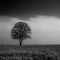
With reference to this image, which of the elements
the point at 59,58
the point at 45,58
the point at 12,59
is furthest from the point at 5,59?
the point at 59,58

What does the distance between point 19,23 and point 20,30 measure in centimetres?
259

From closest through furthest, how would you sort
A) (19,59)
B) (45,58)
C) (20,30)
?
1. (19,59)
2. (45,58)
3. (20,30)

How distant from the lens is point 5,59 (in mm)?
11258

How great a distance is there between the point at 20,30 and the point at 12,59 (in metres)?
26.5

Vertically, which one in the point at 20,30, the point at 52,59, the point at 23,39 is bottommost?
the point at 52,59

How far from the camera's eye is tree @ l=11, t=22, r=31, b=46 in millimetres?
37438

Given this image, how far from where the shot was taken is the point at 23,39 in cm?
3853

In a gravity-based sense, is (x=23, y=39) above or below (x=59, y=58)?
above

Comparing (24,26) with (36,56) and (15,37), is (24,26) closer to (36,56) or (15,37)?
(15,37)

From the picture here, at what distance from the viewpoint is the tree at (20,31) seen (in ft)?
123

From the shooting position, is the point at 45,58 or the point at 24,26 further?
the point at 24,26

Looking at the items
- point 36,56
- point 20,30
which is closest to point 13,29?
point 20,30

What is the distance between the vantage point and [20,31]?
37562 millimetres

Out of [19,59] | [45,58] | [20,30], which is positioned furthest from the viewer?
[20,30]
